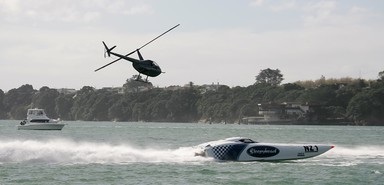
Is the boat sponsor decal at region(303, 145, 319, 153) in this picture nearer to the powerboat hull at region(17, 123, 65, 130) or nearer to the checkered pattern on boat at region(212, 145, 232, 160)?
the checkered pattern on boat at region(212, 145, 232, 160)

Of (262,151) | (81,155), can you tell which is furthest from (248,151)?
(81,155)

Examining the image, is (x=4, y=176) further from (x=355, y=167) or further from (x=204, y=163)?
(x=355, y=167)

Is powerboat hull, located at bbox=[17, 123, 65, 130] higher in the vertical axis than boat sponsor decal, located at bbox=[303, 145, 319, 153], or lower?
higher

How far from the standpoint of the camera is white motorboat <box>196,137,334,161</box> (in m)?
42.9

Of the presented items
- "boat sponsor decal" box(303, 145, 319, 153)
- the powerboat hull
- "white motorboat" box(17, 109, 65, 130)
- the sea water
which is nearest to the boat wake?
the sea water

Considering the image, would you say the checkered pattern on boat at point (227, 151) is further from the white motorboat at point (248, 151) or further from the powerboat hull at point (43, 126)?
the powerboat hull at point (43, 126)

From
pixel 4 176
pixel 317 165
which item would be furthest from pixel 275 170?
pixel 4 176

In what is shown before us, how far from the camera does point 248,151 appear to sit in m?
43.1

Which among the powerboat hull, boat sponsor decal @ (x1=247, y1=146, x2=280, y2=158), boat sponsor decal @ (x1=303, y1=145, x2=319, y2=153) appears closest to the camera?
boat sponsor decal @ (x1=247, y1=146, x2=280, y2=158)

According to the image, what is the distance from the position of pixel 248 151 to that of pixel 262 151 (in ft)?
2.42

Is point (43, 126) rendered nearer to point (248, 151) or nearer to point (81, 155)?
point (81, 155)

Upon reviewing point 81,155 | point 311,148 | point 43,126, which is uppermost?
point 43,126

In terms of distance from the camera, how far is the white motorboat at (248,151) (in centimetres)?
4291

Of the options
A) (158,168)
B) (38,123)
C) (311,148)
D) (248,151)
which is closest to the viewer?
(158,168)
